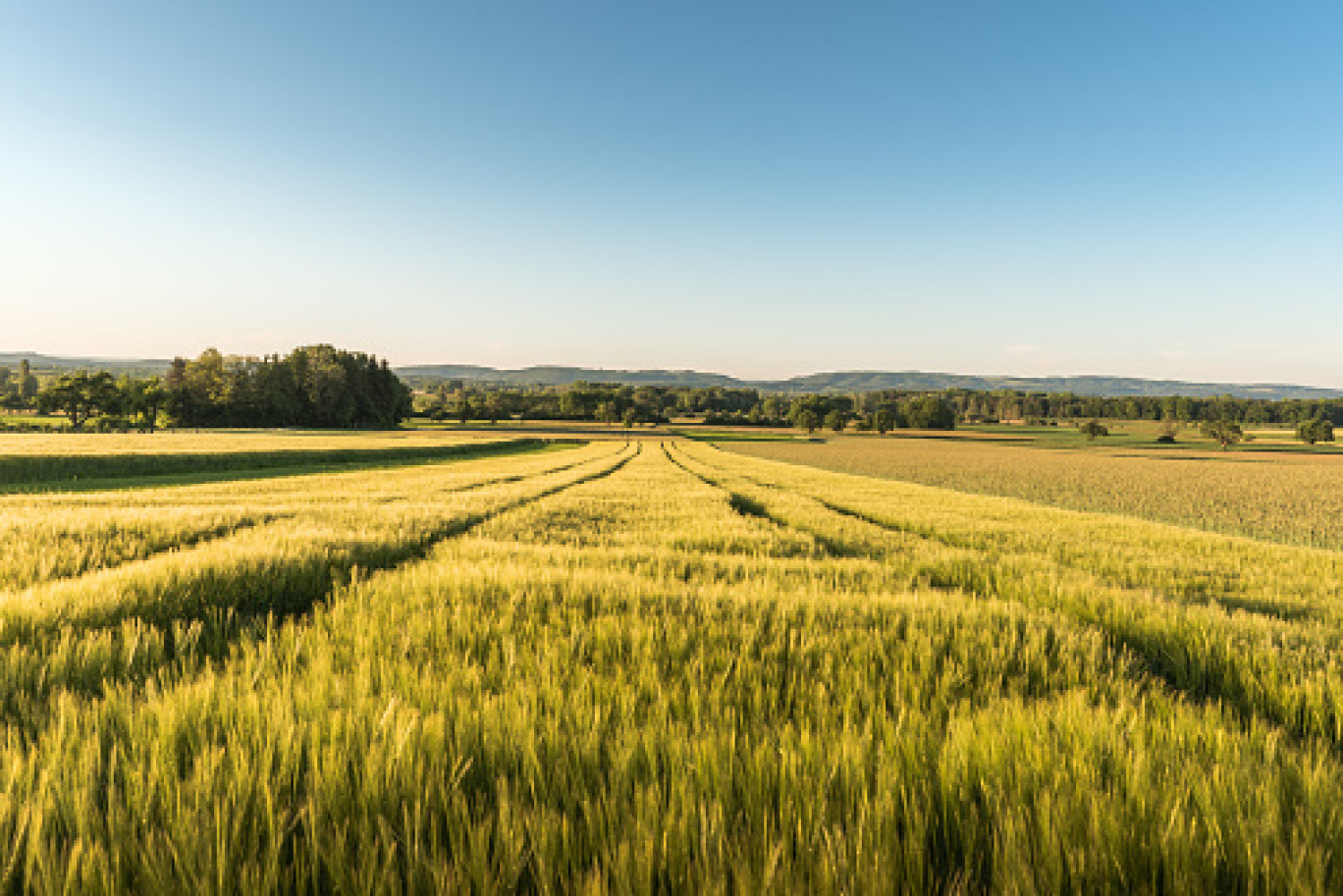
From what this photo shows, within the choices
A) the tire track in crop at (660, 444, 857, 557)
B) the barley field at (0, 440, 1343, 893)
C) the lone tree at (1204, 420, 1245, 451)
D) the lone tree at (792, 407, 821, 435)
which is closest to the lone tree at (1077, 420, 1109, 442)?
the lone tree at (1204, 420, 1245, 451)

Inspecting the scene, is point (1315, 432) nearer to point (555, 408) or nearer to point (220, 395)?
point (555, 408)

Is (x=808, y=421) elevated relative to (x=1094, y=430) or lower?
elevated

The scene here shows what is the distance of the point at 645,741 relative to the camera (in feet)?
5.44

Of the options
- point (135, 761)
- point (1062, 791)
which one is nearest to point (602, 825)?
point (1062, 791)

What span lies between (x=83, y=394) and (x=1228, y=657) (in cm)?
13838

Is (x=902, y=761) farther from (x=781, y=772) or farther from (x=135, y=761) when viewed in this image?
(x=135, y=761)

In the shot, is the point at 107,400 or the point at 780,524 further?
the point at 107,400

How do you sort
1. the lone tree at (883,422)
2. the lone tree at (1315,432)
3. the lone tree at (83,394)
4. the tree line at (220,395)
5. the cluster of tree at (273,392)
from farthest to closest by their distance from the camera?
1. the lone tree at (883,422)
2. the lone tree at (1315,432)
3. the cluster of tree at (273,392)
4. the tree line at (220,395)
5. the lone tree at (83,394)

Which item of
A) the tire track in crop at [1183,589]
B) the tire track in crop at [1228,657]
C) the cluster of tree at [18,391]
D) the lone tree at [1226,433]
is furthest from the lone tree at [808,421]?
the cluster of tree at [18,391]

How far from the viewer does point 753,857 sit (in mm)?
1212

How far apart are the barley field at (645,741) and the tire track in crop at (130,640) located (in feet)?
0.07

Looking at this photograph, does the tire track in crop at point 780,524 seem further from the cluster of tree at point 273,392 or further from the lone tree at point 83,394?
the lone tree at point 83,394

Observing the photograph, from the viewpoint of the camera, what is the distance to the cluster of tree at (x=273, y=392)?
101 metres

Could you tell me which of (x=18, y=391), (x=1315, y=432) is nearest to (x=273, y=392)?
(x=18, y=391)
